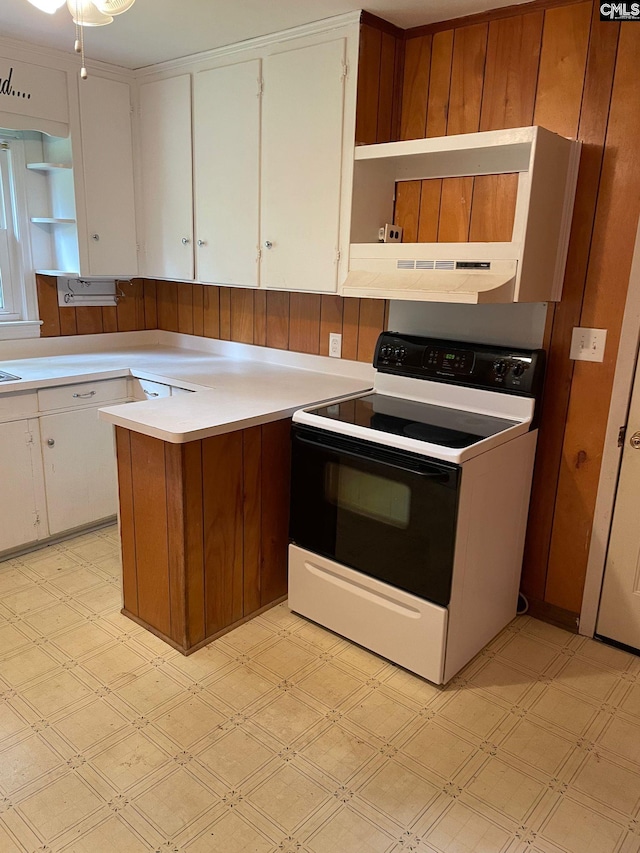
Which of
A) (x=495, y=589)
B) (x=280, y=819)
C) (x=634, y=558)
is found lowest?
(x=280, y=819)

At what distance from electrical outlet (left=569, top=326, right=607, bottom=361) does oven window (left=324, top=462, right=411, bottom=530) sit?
85cm

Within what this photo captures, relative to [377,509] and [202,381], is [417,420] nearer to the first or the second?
[377,509]

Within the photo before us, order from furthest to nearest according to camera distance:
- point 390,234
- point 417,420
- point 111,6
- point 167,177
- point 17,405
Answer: point 167,177 < point 17,405 < point 390,234 < point 417,420 < point 111,6

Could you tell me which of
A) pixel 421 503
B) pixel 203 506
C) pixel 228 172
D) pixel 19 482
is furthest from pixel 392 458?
pixel 19 482

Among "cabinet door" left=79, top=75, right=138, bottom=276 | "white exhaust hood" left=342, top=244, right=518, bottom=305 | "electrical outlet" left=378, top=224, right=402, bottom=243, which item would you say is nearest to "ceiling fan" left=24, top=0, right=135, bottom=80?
"white exhaust hood" left=342, top=244, right=518, bottom=305

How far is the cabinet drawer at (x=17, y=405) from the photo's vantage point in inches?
109

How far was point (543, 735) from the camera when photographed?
2.00 m

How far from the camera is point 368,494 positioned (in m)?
2.25

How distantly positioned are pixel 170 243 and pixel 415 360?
5.02ft

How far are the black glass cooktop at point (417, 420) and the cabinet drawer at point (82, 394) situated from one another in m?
1.26

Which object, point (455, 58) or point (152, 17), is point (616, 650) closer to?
point (455, 58)

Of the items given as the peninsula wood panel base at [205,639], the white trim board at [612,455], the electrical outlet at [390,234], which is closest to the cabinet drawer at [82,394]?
the peninsula wood panel base at [205,639]

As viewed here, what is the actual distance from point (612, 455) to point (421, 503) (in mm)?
804

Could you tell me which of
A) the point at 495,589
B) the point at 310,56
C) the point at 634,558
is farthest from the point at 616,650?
the point at 310,56
